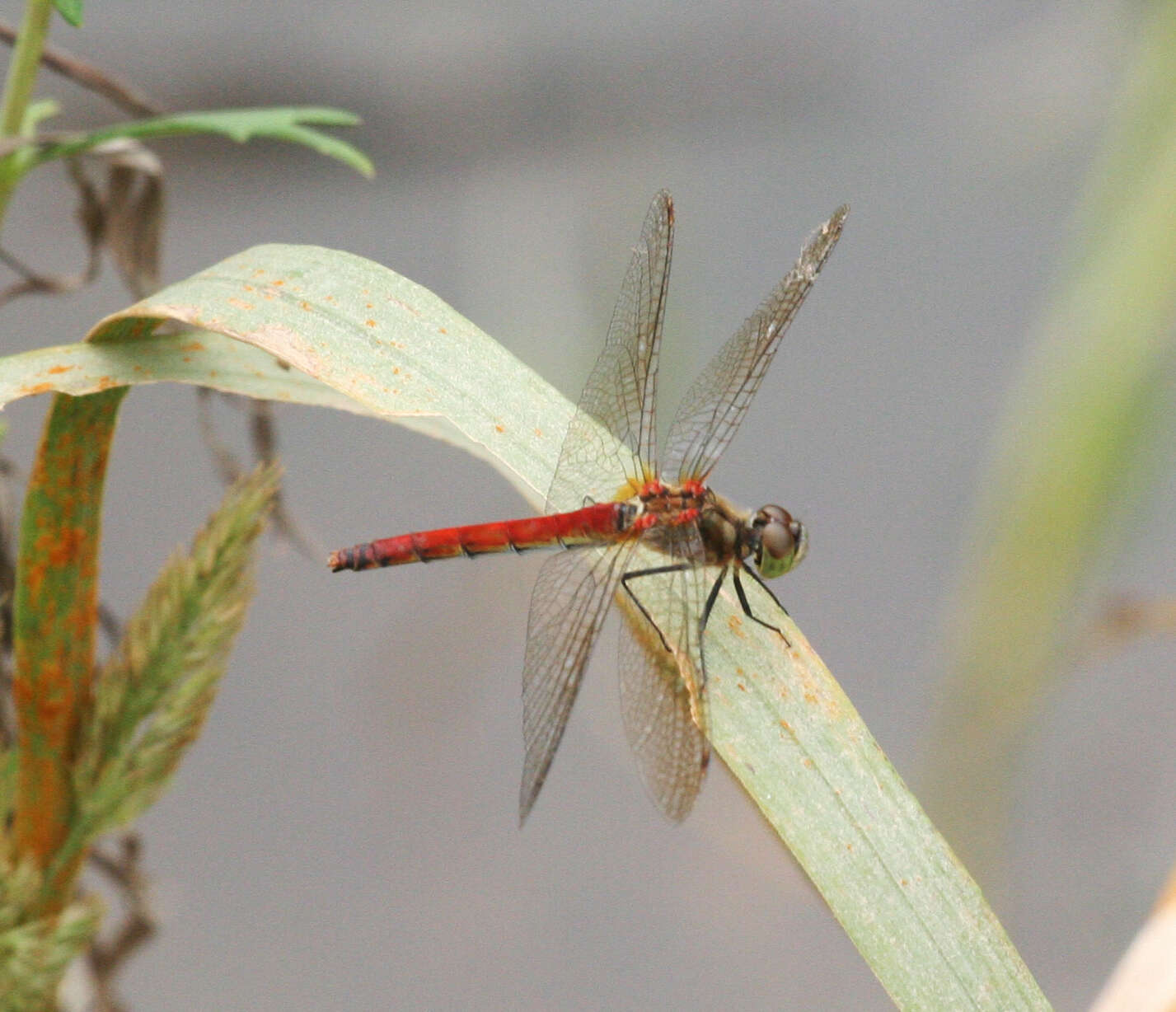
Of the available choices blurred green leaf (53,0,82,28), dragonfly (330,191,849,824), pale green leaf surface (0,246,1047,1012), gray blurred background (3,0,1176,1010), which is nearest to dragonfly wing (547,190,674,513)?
dragonfly (330,191,849,824)

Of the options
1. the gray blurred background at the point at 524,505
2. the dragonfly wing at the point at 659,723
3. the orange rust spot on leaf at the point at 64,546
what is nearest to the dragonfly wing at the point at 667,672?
the dragonfly wing at the point at 659,723

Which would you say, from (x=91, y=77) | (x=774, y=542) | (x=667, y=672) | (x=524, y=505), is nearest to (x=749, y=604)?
(x=667, y=672)

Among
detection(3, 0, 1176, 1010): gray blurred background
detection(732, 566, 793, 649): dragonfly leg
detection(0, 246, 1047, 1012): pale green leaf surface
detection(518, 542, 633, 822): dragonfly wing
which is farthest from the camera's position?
detection(3, 0, 1176, 1010): gray blurred background

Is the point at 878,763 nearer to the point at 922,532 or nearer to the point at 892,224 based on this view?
the point at 922,532

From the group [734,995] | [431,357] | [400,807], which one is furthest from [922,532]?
[431,357]

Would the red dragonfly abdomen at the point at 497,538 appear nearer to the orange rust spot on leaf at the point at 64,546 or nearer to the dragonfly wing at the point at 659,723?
the dragonfly wing at the point at 659,723

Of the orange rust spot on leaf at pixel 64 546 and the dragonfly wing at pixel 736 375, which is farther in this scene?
the dragonfly wing at pixel 736 375

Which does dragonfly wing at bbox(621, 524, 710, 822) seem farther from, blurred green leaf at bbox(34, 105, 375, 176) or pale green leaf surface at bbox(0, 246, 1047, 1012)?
blurred green leaf at bbox(34, 105, 375, 176)
